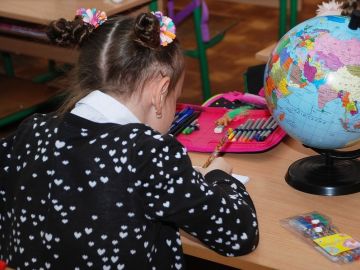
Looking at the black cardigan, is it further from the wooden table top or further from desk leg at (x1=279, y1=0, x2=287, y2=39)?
desk leg at (x1=279, y1=0, x2=287, y2=39)

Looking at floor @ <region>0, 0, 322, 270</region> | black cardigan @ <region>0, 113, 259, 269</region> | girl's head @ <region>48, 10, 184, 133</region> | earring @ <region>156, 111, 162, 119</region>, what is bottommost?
floor @ <region>0, 0, 322, 270</region>

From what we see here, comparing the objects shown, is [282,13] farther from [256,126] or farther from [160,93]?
[160,93]

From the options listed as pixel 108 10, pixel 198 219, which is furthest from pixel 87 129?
pixel 108 10

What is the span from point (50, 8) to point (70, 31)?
1529mm

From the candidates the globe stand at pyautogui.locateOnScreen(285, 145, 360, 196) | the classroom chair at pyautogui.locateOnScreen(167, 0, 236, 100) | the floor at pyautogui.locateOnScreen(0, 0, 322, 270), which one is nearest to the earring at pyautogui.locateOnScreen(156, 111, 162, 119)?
the globe stand at pyautogui.locateOnScreen(285, 145, 360, 196)

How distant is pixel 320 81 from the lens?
1288 millimetres

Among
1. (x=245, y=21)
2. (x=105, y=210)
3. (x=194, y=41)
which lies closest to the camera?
(x=105, y=210)

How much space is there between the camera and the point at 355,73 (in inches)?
50.3

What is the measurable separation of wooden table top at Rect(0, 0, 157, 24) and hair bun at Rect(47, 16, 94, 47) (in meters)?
1.31

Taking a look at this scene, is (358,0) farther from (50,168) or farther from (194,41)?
(194,41)

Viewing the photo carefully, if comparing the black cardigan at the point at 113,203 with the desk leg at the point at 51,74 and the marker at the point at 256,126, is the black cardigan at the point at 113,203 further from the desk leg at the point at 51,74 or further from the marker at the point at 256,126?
the desk leg at the point at 51,74

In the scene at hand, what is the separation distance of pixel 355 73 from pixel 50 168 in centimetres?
63

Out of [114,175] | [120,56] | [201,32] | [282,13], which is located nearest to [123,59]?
[120,56]

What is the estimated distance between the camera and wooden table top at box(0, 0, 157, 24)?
2.70 m
